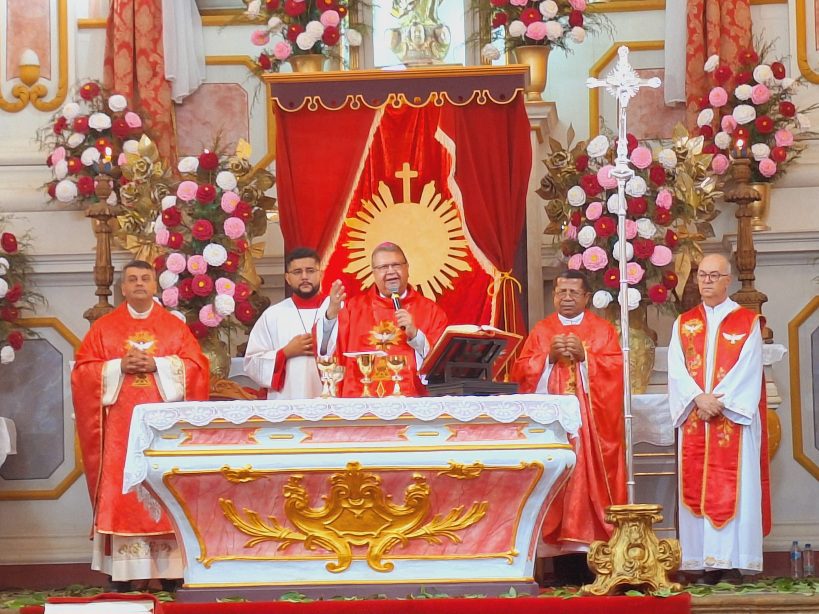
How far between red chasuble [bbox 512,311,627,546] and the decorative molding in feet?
7.46

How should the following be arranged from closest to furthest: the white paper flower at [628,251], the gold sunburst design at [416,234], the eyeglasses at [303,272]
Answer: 1. the eyeglasses at [303,272]
2. the white paper flower at [628,251]
3. the gold sunburst design at [416,234]

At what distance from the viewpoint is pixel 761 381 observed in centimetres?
935

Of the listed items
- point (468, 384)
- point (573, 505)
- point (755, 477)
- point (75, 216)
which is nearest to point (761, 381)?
point (755, 477)

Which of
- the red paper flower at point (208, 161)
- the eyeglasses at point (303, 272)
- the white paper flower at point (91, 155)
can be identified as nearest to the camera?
the eyeglasses at point (303, 272)

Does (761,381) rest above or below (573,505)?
above

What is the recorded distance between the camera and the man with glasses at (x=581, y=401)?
9328mm

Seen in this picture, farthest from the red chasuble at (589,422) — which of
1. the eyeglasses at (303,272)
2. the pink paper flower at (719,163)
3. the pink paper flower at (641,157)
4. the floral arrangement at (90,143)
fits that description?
the floral arrangement at (90,143)

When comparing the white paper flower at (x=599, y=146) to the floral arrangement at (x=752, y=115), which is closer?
the white paper flower at (x=599, y=146)

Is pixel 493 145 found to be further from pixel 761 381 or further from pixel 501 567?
pixel 501 567

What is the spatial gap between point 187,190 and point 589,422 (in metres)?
2.68

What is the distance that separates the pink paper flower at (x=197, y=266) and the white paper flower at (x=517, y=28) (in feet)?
7.85

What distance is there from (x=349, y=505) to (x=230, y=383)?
6.97ft

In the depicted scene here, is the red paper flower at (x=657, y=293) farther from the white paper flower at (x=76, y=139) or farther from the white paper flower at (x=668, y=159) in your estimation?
the white paper flower at (x=76, y=139)

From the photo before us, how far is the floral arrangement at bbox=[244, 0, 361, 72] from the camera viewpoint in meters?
11.0
